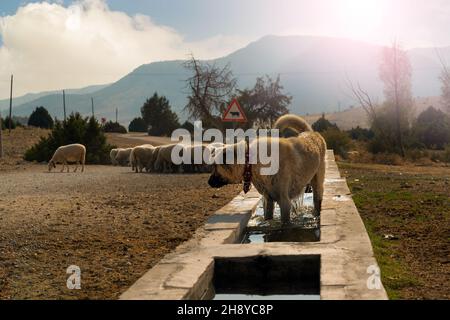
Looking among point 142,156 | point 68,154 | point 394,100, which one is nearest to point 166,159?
point 142,156

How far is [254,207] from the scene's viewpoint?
9.67 m

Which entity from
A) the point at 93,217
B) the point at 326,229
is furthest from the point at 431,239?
the point at 93,217

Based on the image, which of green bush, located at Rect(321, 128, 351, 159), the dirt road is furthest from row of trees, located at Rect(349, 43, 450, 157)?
the dirt road

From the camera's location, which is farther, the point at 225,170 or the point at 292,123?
the point at 292,123

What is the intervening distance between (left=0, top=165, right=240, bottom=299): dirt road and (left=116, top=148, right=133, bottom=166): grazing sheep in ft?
49.6

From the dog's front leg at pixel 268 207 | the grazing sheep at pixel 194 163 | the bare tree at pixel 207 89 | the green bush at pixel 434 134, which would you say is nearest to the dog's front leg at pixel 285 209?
the dog's front leg at pixel 268 207

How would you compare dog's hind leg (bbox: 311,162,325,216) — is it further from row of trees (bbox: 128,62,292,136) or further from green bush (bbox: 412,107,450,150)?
green bush (bbox: 412,107,450,150)

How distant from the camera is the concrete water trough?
14.7ft

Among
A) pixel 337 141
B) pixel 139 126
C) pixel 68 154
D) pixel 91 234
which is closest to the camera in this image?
pixel 91 234

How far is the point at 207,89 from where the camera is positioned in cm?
3656

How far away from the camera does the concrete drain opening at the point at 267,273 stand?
17.5 feet

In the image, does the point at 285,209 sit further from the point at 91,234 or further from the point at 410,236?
the point at 91,234

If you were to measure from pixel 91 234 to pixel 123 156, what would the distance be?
21729 millimetres
